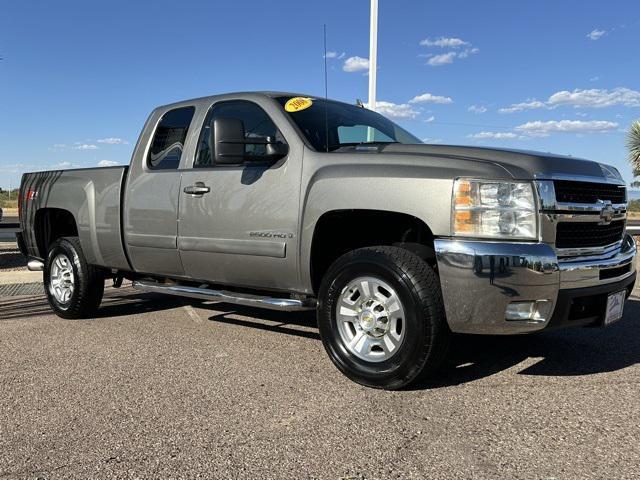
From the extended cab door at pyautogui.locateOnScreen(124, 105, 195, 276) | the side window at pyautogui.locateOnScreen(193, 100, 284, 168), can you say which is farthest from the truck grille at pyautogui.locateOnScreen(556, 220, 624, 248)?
the extended cab door at pyautogui.locateOnScreen(124, 105, 195, 276)

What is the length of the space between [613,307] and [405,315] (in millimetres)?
1354

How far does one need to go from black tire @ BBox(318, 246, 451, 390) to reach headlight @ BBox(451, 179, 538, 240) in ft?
1.35

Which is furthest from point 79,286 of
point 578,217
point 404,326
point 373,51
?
point 373,51

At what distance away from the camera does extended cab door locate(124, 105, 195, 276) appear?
16.4 ft

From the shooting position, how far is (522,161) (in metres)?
3.43

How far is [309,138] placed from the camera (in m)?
4.33

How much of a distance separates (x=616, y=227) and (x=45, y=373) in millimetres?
4094

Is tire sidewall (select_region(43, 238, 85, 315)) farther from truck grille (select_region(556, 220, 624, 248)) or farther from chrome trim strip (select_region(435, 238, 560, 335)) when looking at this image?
truck grille (select_region(556, 220, 624, 248))

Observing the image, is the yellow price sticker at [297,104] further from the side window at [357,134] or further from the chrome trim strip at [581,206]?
the chrome trim strip at [581,206]

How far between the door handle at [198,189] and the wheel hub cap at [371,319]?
1.52 meters

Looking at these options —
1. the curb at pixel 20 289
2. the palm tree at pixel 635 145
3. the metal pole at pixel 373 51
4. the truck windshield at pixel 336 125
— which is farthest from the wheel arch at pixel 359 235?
the palm tree at pixel 635 145

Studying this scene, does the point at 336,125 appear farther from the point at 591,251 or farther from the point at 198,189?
the point at 591,251

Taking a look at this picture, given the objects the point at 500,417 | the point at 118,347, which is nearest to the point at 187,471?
the point at 500,417

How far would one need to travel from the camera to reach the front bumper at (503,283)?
10.8 ft
